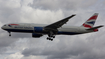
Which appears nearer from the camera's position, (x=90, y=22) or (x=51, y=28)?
(x=51, y=28)

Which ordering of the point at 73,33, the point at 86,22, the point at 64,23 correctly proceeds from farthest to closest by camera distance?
the point at 86,22, the point at 73,33, the point at 64,23

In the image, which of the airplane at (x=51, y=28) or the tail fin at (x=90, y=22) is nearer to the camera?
the airplane at (x=51, y=28)

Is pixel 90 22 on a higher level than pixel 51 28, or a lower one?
higher

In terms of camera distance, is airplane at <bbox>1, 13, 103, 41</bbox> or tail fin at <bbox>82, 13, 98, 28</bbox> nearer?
airplane at <bbox>1, 13, 103, 41</bbox>

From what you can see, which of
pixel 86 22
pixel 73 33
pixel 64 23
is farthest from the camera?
pixel 86 22

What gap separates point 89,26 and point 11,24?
20976 mm

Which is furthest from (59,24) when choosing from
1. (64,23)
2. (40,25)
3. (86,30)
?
(86,30)

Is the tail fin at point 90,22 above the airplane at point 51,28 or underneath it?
above

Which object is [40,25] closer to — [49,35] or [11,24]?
[49,35]

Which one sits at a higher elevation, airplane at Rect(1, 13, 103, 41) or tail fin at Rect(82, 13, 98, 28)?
tail fin at Rect(82, 13, 98, 28)

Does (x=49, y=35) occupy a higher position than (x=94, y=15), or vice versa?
(x=94, y=15)

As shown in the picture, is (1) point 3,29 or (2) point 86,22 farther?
(2) point 86,22

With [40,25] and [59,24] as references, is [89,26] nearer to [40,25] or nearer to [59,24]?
[59,24]

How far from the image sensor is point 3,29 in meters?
50.5
